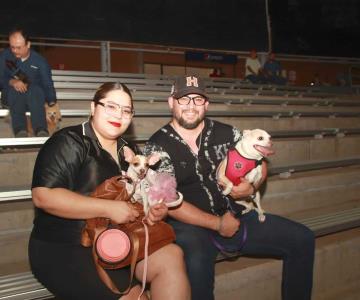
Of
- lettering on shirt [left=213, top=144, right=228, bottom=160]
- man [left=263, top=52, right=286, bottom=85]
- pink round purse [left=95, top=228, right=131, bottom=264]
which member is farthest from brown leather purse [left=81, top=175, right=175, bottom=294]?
man [left=263, top=52, right=286, bottom=85]

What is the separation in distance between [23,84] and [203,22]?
4198mm

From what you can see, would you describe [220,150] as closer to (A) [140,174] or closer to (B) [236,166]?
(B) [236,166]

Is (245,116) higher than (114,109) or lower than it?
lower

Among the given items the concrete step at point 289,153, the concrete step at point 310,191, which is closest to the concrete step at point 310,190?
the concrete step at point 310,191

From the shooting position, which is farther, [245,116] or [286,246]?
[245,116]

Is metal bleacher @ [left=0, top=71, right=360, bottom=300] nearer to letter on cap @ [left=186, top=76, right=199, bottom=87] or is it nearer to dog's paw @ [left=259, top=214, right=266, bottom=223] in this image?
dog's paw @ [left=259, top=214, right=266, bottom=223]

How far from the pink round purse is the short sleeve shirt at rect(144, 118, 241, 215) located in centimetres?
50

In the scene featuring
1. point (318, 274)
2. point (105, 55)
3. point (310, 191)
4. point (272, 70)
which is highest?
point (105, 55)

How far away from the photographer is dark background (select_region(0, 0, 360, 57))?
540cm

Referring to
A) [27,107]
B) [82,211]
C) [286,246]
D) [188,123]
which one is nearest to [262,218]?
[286,246]

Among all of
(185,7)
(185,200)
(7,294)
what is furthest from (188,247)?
(185,7)

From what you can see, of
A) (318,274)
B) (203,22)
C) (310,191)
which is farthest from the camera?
(203,22)

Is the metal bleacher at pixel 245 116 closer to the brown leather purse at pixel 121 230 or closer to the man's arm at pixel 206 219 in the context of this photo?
the man's arm at pixel 206 219

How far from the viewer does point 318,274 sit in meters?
2.53
